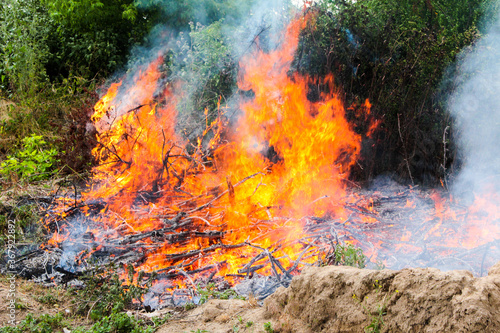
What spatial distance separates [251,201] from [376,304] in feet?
12.7

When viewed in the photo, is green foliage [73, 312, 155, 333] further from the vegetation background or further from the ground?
the vegetation background

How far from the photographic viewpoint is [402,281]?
2.29 meters

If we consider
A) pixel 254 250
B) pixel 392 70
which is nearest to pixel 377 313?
pixel 254 250

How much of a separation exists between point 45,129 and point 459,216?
7.92 metres

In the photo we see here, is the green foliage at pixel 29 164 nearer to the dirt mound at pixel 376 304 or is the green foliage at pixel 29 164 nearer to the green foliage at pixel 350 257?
the dirt mound at pixel 376 304

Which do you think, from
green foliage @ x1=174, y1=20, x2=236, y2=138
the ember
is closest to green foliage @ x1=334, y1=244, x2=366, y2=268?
the ember

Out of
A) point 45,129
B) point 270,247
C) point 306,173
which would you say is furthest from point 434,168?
point 45,129

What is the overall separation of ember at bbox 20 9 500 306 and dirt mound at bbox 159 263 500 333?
1287 mm

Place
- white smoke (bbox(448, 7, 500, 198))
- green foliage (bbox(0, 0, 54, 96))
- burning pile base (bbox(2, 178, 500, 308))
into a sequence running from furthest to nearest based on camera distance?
green foliage (bbox(0, 0, 54, 96)) → white smoke (bbox(448, 7, 500, 198)) → burning pile base (bbox(2, 178, 500, 308))

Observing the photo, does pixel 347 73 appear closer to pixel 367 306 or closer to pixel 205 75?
pixel 205 75

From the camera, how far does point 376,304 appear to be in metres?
2.35

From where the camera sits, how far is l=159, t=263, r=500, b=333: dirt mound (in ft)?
6.51

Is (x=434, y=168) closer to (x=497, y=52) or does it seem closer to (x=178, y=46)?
(x=497, y=52)

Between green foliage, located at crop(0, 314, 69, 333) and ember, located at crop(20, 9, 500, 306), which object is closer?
A: green foliage, located at crop(0, 314, 69, 333)
